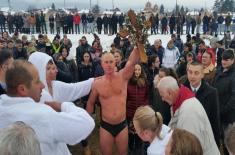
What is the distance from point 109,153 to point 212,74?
8.49 ft

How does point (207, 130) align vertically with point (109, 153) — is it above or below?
above

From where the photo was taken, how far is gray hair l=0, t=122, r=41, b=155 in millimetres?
1765

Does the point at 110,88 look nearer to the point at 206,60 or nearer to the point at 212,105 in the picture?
the point at 212,105

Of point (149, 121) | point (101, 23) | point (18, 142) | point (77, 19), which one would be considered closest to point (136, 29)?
point (149, 121)

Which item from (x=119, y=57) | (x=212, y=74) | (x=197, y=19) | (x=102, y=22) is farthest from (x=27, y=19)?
(x=212, y=74)

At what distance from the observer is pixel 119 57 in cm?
800

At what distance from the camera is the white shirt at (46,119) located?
7.51 feet

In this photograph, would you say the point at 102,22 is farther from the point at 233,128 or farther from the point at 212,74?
the point at 233,128

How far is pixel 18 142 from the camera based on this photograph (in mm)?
1800

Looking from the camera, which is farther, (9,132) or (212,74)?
(212,74)

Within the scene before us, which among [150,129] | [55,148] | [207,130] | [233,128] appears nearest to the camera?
[233,128]

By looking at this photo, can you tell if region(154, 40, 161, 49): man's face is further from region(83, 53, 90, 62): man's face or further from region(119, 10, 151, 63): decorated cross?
region(119, 10, 151, 63): decorated cross

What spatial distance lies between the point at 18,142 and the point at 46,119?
1.66 feet

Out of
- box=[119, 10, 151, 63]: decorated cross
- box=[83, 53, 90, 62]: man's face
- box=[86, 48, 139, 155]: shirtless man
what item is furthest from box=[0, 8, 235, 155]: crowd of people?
box=[83, 53, 90, 62]: man's face
